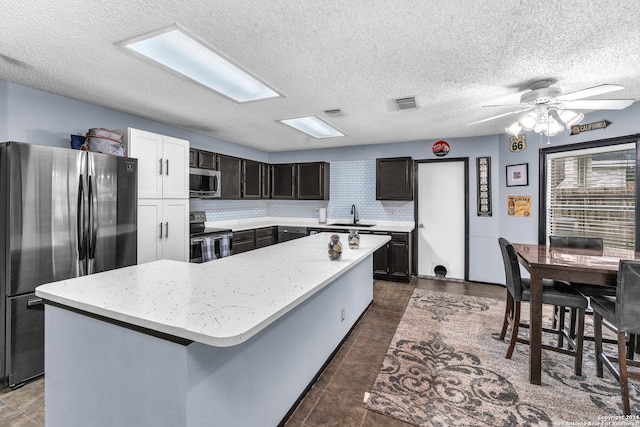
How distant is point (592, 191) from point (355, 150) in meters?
3.57

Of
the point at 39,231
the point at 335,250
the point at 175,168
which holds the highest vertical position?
the point at 175,168

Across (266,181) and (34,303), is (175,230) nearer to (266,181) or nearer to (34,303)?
(34,303)

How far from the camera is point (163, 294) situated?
138 centimetres

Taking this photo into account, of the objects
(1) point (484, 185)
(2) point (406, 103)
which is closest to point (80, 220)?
(2) point (406, 103)

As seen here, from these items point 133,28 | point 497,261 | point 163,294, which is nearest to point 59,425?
point 163,294

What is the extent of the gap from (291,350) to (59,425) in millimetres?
1206

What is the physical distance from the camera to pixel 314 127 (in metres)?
4.50

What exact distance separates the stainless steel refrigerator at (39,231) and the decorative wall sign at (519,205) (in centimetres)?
533

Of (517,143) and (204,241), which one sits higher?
(517,143)

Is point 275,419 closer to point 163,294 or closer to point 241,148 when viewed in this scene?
point 163,294

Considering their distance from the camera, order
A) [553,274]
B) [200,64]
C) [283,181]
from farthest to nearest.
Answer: [283,181]
[200,64]
[553,274]

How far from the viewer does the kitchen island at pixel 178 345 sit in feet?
3.57

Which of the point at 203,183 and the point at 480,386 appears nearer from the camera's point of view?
the point at 480,386

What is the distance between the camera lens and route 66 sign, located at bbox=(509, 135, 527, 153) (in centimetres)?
427
